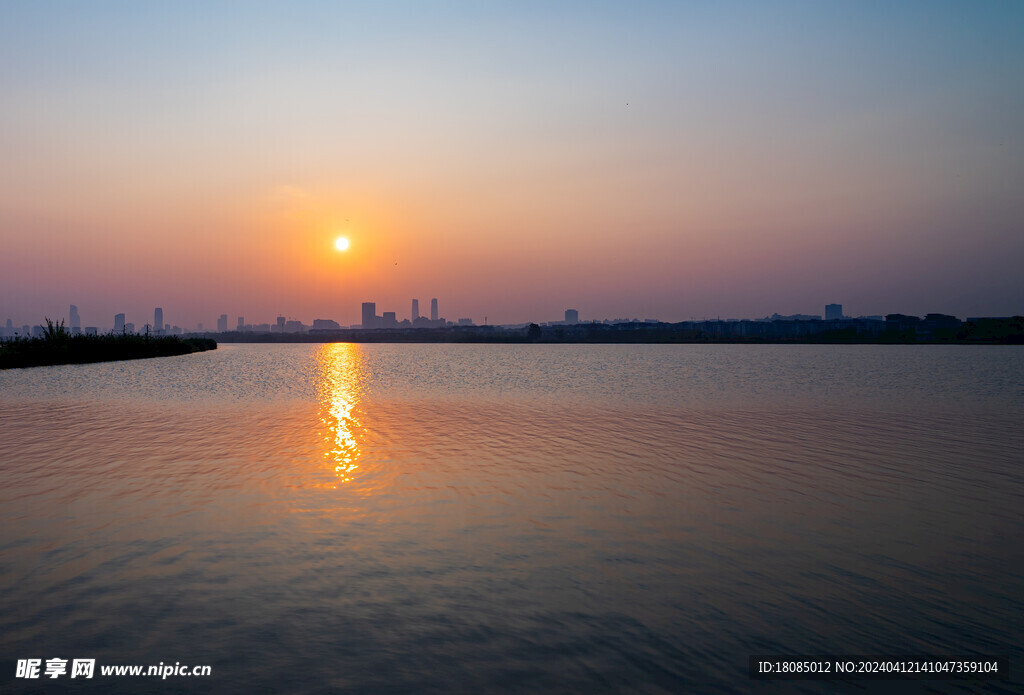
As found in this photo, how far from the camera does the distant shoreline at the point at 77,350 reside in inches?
2744

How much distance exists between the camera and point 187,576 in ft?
32.1

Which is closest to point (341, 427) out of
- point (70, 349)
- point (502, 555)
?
point (502, 555)

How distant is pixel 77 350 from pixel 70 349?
165 centimetres

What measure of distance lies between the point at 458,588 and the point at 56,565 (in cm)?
678

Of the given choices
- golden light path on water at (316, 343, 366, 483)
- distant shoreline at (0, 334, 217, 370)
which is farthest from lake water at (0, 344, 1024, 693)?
distant shoreline at (0, 334, 217, 370)

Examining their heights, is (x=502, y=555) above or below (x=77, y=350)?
below

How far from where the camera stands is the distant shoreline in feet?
229

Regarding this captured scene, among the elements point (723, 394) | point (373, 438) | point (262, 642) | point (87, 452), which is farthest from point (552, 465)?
point (723, 394)

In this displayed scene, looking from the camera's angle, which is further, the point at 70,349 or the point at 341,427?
the point at 70,349

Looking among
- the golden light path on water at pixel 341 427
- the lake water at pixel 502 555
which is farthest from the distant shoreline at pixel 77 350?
the lake water at pixel 502 555

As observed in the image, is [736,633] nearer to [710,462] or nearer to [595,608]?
[595,608]

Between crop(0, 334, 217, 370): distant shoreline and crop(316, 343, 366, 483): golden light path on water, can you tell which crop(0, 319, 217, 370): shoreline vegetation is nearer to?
crop(0, 334, 217, 370): distant shoreline

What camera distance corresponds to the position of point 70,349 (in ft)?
255

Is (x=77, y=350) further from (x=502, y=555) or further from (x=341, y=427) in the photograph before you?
(x=502, y=555)
